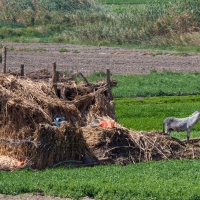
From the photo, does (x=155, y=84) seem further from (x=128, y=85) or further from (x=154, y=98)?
(x=154, y=98)

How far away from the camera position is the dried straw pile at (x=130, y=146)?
1805 centimetres

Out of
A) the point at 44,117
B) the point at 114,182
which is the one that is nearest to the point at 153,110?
the point at 44,117

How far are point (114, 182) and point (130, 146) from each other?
149 inches

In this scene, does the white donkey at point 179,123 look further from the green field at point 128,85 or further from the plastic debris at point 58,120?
the plastic debris at point 58,120

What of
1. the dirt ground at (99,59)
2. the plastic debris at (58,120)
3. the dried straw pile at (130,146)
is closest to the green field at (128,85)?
the dried straw pile at (130,146)

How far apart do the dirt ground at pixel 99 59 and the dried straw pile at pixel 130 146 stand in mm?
17343

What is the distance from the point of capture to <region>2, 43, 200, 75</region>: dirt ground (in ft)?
123

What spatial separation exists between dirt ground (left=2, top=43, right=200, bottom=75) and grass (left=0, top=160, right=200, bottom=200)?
64.0ft

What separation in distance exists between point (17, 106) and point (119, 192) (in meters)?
5.07

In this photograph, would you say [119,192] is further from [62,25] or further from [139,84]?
[62,25]

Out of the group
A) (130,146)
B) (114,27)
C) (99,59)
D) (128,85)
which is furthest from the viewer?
(114,27)

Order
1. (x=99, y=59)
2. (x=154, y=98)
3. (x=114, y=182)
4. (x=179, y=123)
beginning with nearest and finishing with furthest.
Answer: (x=114, y=182) → (x=179, y=123) → (x=154, y=98) → (x=99, y=59)

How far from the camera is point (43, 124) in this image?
55.5ft

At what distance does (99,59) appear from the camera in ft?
134
